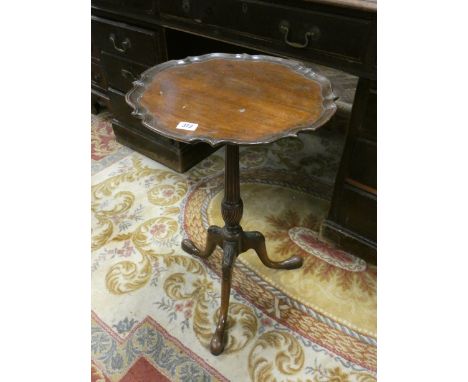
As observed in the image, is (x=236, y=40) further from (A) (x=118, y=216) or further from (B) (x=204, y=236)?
(A) (x=118, y=216)

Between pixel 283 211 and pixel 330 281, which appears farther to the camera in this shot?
pixel 283 211

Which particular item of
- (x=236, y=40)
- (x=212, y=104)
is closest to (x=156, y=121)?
(x=212, y=104)

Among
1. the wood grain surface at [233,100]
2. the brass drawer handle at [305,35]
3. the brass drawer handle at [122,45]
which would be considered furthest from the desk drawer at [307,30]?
the brass drawer handle at [122,45]

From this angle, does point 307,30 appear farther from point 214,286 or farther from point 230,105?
point 214,286

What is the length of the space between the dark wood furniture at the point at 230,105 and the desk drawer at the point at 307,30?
0.08 m

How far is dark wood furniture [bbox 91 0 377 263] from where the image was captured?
43.8 inches

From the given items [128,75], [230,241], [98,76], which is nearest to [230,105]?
[230,241]

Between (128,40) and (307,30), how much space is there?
38.5 inches

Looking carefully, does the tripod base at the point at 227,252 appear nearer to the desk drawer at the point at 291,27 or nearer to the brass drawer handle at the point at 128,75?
the desk drawer at the point at 291,27

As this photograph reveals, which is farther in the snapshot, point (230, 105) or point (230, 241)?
point (230, 241)

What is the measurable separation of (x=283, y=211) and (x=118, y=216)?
2.66 feet

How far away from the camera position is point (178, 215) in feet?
5.83

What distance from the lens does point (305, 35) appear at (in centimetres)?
117

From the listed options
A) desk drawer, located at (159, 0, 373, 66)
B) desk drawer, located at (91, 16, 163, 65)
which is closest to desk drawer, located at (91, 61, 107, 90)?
desk drawer, located at (91, 16, 163, 65)
